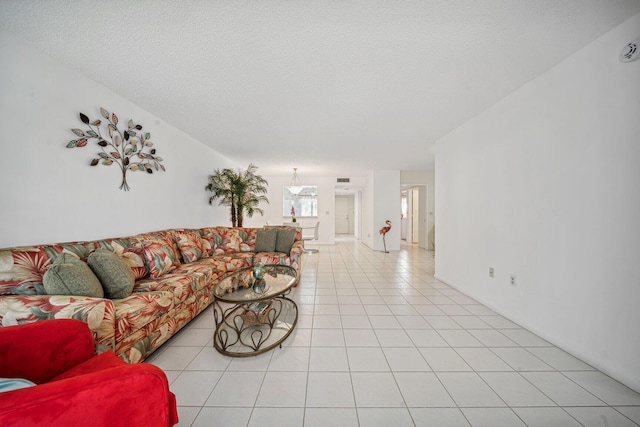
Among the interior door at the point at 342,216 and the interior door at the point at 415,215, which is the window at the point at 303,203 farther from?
the interior door at the point at 342,216

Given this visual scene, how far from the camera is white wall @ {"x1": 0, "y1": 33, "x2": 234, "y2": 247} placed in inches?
67.0

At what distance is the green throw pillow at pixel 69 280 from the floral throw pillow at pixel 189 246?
142 cm

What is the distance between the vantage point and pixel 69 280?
1.51m

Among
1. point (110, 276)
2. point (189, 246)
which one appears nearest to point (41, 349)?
point (110, 276)

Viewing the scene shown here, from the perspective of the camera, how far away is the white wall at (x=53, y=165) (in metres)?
1.70

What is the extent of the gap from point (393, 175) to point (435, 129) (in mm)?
3483

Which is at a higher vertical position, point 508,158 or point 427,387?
point 508,158

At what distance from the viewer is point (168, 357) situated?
→ 73.2 inches

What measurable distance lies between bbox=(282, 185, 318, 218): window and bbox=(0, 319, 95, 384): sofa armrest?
6.90 meters

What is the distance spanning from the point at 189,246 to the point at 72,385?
2.69m

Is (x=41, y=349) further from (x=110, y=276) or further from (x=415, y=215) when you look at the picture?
(x=415, y=215)

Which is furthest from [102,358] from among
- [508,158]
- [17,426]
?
[508,158]

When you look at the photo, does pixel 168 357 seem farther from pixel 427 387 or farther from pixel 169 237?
pixel 427 387

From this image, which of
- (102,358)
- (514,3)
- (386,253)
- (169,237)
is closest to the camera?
(102,358)
